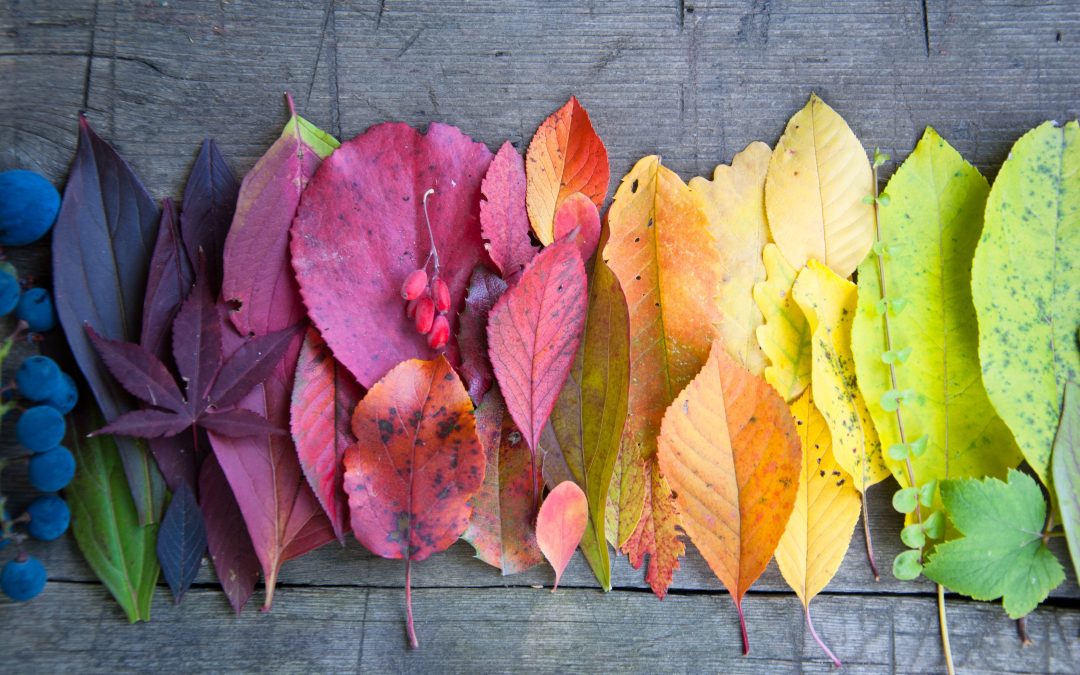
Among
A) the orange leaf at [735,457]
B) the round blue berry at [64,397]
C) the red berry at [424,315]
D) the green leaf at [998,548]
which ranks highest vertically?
the red berry at [424,315]

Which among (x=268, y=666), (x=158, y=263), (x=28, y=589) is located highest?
(x=158, y=263)

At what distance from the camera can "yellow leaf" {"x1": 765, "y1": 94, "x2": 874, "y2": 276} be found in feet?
2.50

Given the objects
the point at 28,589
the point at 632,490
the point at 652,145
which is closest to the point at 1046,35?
the point at 652,145

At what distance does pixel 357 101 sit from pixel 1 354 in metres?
0.43

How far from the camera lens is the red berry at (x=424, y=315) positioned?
2.33ft

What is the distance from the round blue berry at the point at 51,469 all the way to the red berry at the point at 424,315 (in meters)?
0.36

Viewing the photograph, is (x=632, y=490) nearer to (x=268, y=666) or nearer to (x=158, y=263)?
(x=268, y=666)

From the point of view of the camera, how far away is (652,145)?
2.59 feet

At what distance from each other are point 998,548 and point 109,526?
0.88m

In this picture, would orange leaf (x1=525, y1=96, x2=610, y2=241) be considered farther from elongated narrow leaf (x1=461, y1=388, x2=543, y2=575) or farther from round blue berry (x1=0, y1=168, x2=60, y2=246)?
round blue berry (x1=0, y1=168, x2=60, y2=246)

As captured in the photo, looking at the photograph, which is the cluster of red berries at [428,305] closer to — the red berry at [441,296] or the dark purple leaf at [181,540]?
the red berry at [441,296]

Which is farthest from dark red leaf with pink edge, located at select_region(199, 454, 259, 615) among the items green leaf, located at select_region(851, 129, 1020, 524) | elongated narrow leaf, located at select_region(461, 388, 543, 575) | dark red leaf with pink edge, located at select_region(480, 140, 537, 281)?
green leaf, located at select_region(851, 129, 1020, 524)

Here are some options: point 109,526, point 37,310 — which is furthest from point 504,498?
point 37,310

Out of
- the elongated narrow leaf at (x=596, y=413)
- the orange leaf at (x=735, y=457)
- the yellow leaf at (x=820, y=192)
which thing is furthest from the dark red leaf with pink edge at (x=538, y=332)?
the yellow leaf at (x=820, y=192)
